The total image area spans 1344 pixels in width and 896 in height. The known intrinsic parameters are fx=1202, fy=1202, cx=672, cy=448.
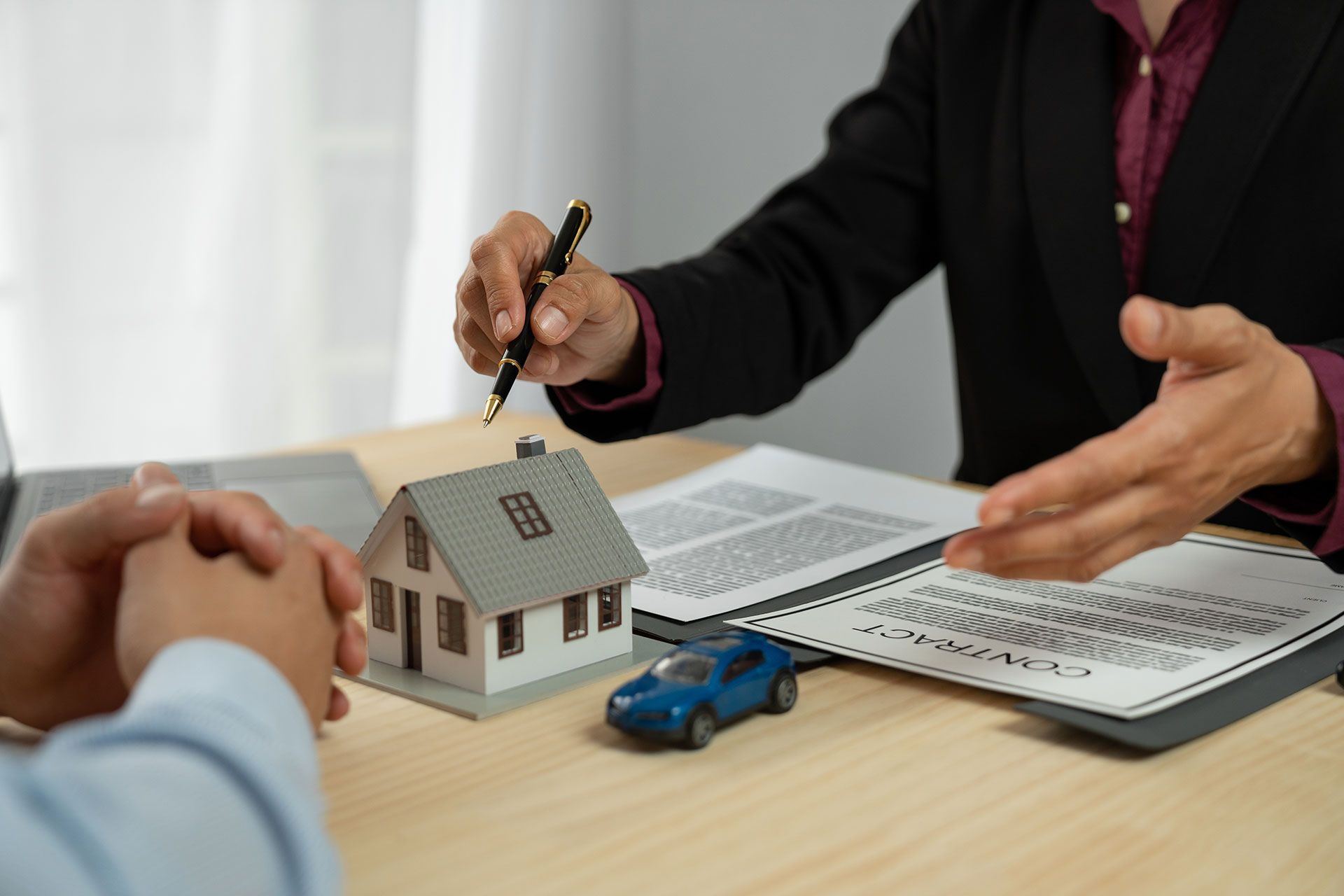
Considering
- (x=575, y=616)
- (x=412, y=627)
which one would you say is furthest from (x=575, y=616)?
(x=412, y=627)

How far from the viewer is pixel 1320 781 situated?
646 mm

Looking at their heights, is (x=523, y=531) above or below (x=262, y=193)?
below

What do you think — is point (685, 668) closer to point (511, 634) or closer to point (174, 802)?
point (511, 634)

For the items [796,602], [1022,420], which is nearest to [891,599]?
[796,602]

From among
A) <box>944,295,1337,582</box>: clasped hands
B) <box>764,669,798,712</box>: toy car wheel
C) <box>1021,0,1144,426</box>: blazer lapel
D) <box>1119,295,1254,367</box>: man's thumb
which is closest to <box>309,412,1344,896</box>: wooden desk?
<box>764,669,798,712</box>: toy car wheel

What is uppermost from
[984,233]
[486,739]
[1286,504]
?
[984,233]

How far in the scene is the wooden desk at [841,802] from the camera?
554mm

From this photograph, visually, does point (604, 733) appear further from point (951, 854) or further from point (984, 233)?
point (984, 233)

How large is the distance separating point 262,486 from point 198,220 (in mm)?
1130

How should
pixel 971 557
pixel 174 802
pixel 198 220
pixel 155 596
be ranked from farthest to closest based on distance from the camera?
pixel 198 220, pixel 971 557, pixel 155 596, pixel 174 802

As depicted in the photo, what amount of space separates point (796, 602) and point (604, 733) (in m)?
0.24

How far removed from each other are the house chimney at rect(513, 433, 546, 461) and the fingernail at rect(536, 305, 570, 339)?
173mm

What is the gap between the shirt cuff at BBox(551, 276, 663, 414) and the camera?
120 cm

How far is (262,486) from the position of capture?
125cm
